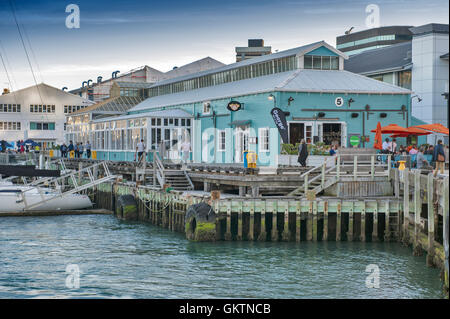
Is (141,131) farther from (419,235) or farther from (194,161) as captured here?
(419,235)

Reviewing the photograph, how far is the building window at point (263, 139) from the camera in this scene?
1574 inches

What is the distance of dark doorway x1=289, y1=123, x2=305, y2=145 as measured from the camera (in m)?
39.5

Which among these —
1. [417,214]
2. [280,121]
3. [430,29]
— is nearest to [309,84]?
[280,121]

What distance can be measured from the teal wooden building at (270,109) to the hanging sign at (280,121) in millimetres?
1577

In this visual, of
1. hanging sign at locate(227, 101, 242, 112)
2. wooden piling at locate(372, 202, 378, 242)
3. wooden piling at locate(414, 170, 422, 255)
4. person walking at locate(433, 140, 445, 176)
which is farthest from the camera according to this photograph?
hanging sign at locate(227, 101, 242, 112)

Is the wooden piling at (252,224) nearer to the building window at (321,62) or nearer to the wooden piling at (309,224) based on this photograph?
the wooden piling at (309,224)

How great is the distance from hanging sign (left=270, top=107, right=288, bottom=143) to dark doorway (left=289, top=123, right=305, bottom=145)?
2453mm

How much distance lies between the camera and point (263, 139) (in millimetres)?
40438

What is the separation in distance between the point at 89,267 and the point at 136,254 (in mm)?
2781

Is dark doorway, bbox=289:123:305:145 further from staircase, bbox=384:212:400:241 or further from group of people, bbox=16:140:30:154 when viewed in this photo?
group of people, bbox=16:140:30:154

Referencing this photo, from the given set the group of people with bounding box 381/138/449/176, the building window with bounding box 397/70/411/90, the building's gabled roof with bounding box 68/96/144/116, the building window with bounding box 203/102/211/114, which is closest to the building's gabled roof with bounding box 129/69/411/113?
the building window with bounding box 203/102/211/114

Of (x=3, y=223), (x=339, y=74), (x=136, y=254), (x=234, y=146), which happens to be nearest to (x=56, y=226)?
(x=3, y=223)

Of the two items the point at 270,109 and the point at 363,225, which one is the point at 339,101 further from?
the point at 363,225

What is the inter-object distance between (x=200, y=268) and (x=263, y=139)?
64.8 feet
